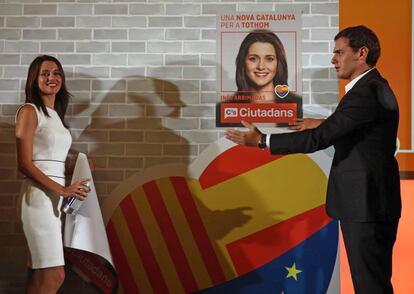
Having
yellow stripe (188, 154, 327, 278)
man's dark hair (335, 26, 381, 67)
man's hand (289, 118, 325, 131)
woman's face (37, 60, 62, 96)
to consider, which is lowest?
yellow stripe (188, 154, 327, 278)

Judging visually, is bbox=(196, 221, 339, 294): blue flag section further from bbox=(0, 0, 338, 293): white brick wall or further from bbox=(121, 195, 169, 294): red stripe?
bbox=(0, 0, 338, 293): white brick wall

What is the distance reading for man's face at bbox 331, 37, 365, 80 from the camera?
2.30 m

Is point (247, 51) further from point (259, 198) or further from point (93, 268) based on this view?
point (93, 268)

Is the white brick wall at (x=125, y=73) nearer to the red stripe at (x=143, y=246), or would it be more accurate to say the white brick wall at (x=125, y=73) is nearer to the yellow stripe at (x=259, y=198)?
the red stripe at (x=143, y=246)

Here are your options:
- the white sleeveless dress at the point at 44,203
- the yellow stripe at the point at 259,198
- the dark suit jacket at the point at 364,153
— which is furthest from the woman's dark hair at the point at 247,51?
the white sleeveless dress at the point at 44,203

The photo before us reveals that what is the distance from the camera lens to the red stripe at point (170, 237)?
3.18m

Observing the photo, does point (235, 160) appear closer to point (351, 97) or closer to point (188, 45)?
point (188, 45)

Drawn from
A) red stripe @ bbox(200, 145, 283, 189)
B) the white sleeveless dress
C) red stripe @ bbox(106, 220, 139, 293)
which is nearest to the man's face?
red stripe @ bbox(200, 145, 283, 189)

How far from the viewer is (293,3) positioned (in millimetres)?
3246

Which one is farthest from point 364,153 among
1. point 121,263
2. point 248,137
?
point 121,263

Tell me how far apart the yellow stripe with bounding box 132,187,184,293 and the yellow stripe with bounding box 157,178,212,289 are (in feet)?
0.35

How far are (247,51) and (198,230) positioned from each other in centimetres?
112

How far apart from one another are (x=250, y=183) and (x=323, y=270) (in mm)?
663

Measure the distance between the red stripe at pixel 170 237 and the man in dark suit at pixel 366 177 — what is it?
3.96 feet
